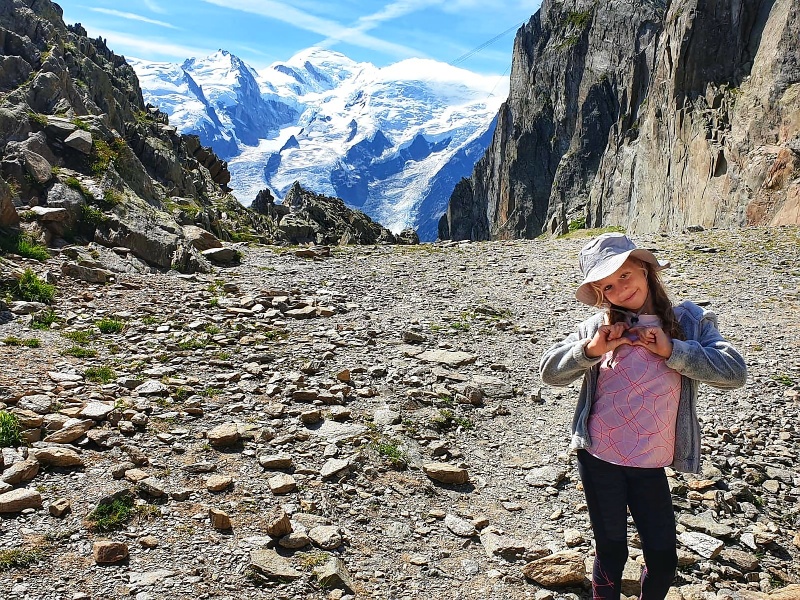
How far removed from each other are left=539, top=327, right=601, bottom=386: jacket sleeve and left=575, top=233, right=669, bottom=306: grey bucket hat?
1.40ft

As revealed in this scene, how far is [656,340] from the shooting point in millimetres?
4785

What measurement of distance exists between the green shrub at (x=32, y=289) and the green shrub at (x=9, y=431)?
771 centimetres

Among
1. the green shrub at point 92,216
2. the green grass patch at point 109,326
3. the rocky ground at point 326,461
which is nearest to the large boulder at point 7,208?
the green shrub at point 92,216

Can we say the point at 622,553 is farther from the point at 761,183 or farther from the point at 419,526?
the point at 761,183

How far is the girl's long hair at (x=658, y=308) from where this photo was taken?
4988 mm

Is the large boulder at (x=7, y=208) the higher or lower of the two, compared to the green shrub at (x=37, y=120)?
lower

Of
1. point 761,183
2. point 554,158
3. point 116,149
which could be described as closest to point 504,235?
point 554,158

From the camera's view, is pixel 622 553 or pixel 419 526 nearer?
pixel 622 553

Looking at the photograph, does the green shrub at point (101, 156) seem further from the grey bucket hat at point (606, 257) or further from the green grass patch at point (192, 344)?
the grey bucket hat at point (606, 257)

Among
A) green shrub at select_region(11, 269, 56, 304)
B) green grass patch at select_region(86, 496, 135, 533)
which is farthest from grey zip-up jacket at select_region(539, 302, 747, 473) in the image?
green shrub at select_region(11, 269, 56, 304)

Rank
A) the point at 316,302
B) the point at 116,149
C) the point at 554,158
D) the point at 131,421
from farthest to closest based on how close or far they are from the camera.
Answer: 1. the point at 554,158
2. the point at 116,149
3. the point at 316,302
4. the point at 131,421

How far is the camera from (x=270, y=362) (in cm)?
1283

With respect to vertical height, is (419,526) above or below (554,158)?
below

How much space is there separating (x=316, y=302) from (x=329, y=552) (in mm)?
12398
